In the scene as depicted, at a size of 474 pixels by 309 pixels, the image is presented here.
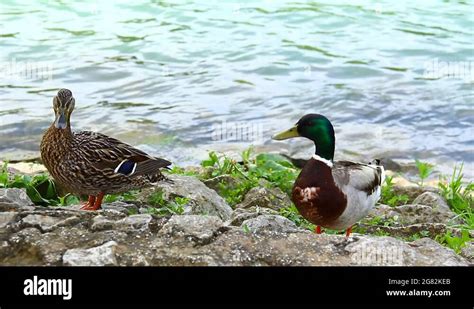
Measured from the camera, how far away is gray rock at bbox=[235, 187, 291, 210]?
5996 mm

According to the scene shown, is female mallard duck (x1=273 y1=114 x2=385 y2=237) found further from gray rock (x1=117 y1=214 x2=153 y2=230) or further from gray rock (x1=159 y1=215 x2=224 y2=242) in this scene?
gray rock (x1=117 y1=214 x2=153 y2=230)

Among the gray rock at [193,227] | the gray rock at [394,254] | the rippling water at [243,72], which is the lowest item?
the rippling water at [243,72]

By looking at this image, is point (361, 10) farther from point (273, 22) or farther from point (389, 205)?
point (389, 205)

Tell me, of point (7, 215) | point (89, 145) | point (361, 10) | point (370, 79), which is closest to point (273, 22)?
point (361, 10)

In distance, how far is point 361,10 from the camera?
16.2 meters

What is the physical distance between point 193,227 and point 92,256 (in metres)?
0.52

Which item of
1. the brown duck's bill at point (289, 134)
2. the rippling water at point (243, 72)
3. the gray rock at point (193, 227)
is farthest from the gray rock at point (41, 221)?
the rippling water at point (243, 72)

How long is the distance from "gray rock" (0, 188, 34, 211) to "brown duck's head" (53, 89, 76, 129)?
497 millimetres

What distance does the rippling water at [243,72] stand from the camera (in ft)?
32.2

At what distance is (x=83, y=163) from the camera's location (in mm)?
5109

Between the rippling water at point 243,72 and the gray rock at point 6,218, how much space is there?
17.0 feet

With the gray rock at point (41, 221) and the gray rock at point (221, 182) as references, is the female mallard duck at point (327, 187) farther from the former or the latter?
the gray rock at point (41, 221)

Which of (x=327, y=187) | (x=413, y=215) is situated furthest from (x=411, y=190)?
(x=327, y=187)

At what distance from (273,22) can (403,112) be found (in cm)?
507
